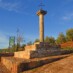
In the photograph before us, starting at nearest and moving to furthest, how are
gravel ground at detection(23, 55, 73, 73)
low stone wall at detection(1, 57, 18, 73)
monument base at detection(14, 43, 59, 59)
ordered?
gravel ground at detection(23, 55, 73, 73) < low stone wall at detection(1, 57, 18, 73) < monument base at detection(14, 43, 59, 59)

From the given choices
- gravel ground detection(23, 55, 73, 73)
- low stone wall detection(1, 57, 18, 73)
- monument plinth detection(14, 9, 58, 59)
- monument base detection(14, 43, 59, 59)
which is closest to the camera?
gravel ground detection(23, 55, 73, 73)

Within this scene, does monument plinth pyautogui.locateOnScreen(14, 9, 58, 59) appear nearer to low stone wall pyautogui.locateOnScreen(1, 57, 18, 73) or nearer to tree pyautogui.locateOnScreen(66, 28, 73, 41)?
low stone wall pyautogui.locateOnScreen(1, 57, 18, 73)

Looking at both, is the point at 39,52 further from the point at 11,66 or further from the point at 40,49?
the point at 11,66

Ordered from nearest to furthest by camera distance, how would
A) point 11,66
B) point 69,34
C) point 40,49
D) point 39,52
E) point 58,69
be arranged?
Answer: point 58,69 < point 11,66 < point 39,52 < point 40,49 < point 69,34

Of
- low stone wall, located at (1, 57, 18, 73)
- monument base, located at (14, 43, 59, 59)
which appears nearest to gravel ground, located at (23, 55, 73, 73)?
low stone wall, located at (1, 57, 18, 73)

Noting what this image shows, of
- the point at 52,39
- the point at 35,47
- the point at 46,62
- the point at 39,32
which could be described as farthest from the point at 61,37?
the point at 46,62

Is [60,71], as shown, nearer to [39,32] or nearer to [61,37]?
[39,32]

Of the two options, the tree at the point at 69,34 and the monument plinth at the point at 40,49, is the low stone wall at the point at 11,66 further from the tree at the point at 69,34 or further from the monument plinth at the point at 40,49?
the tree at the point at 69,34

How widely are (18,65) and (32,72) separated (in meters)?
1.25

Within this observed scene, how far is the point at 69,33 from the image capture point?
6047cm

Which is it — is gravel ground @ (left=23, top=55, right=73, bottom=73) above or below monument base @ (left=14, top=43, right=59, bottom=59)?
below

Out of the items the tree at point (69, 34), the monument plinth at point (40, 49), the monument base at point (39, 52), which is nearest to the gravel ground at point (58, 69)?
the monument base at point (39, 52)

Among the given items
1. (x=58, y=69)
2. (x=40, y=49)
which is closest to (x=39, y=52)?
(x=40, y=49)

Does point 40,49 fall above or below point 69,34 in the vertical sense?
below
